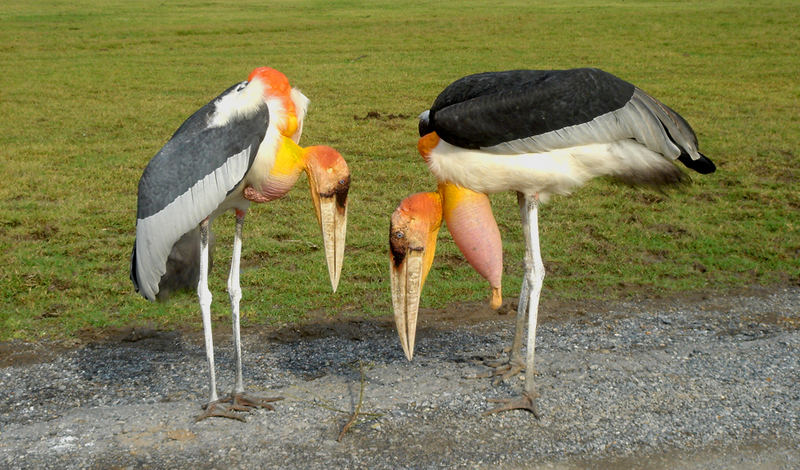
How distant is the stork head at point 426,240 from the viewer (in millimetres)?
3865

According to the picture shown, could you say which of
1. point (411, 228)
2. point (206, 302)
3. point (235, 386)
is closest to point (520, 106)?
point (411, 228)

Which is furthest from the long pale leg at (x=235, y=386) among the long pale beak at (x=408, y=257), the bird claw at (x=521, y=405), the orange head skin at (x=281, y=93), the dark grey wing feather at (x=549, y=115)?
the dark grey wing feather at (x=549, y=115)

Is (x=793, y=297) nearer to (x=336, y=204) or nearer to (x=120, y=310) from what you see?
(x=336, y=204)

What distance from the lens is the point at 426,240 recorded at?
3.92 meters

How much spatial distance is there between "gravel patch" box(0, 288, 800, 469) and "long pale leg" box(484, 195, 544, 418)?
7 centimetres

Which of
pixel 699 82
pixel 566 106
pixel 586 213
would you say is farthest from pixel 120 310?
pixel 699 82

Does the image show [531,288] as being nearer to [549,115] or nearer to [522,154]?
[522,154]

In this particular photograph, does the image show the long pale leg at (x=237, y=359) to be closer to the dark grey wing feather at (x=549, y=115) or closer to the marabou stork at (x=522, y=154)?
the marabou stork at (x=522, y=154)

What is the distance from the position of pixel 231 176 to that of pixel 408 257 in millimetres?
862

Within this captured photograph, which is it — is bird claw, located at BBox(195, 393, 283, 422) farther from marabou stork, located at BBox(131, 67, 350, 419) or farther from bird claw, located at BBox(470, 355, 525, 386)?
bird claw, located at BBox(470, 355, 525, 386)

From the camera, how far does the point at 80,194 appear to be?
754cm

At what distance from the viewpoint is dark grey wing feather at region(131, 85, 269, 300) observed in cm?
361

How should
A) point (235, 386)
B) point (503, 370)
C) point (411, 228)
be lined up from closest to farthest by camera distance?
1. point (411, 228)
2. point (235, 386)
3. point (503, 370)

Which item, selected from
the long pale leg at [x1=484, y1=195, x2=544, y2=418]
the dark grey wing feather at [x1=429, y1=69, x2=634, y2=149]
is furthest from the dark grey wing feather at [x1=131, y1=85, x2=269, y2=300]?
the long pale leg at [x1=484, y1=195, x2=544, y2=418]
